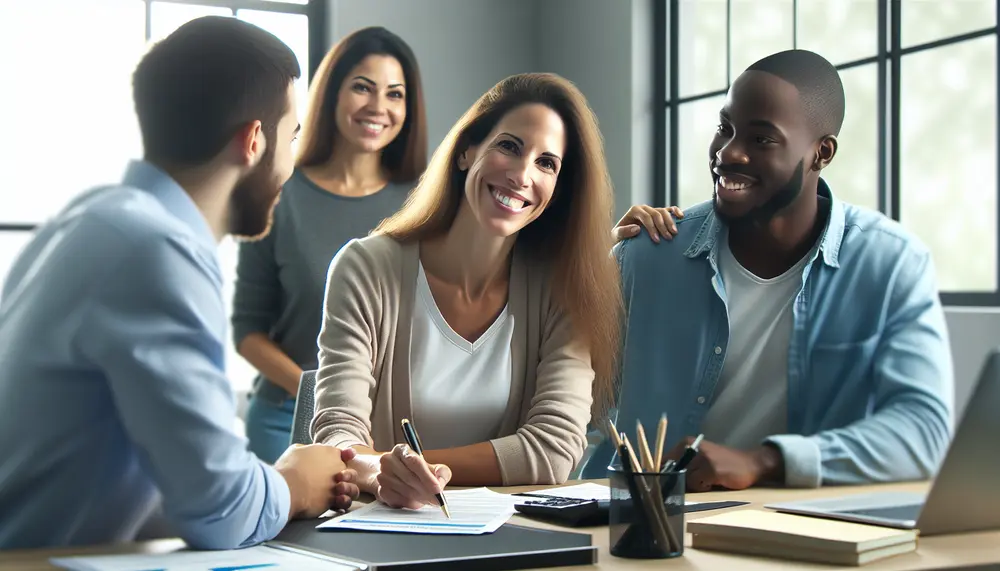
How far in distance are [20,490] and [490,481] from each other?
815mm

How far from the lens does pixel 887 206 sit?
4039mm

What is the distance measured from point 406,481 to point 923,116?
312cm

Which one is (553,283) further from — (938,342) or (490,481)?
(938,342)

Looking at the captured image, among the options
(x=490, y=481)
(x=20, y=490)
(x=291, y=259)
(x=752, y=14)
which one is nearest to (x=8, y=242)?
(x=291, y=259)

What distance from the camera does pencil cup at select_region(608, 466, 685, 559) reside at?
121cm

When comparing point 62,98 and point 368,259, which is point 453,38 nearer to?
point 62,98

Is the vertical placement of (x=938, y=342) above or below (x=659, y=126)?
below

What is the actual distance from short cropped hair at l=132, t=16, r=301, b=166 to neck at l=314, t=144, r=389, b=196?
1.78m

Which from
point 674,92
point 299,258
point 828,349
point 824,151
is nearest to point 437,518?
point 828,349

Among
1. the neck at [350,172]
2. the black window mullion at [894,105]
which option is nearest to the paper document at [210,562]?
the neck at [350,172]

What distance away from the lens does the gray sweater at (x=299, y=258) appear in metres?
2.96

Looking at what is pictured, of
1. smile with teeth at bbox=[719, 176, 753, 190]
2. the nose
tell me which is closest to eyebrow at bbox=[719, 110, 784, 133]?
smile with teeth at bbox=[719, 176, 753, 190]

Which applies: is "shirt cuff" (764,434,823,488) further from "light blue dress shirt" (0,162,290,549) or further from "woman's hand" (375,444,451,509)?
"light blue dress shirt" (0,162,290,549)

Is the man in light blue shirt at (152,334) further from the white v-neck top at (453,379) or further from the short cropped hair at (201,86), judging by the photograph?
the white v-neck top at (453,379)
